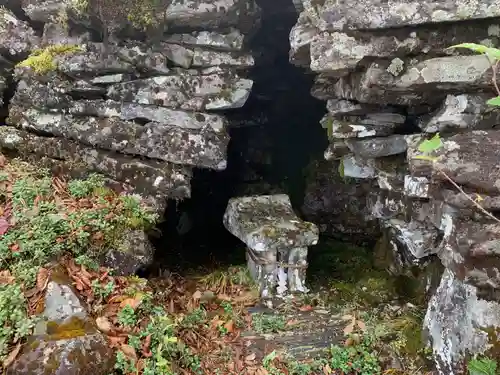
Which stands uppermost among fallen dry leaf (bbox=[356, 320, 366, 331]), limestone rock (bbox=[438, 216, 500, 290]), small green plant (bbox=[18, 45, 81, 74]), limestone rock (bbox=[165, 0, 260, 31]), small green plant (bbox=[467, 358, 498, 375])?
limestone rock (bbox=[165, 0, 260, 31])

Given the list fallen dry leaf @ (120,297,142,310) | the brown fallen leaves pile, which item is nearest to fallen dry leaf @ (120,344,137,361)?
the brown fallen leaves pile

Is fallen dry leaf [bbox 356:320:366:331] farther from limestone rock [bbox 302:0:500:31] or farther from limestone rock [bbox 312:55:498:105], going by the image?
limestone rock [bbox 302:0:500:31]

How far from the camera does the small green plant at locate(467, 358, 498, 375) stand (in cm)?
452

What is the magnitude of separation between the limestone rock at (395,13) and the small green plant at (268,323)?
13.4 feet

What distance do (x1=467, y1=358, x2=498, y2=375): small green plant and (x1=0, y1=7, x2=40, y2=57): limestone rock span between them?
7949 millimetres

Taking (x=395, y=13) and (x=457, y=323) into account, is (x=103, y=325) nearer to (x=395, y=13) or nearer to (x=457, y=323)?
(x=457, y=323)

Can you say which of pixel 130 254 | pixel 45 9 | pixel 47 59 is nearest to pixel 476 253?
pixel 130 254

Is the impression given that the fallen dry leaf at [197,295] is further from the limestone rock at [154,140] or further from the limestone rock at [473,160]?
the limestone rock at [473,160]

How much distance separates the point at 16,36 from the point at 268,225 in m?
5.42

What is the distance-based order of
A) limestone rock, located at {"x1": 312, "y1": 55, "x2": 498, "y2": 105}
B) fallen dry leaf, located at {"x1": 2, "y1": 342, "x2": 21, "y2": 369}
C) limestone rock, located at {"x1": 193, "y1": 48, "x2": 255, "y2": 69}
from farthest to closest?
limestone rock, located at {"x1": 193, "y1": 48, "x2": 255, "y2": 69}
limestone rock, located at {"x1": 312, "y1": 55, "x2": 498, "y2": 105}
fallen dry leaf, located at {"x1": 2, "y1": 342, "x2": 21, "y2": 369}

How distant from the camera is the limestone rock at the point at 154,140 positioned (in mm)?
7324

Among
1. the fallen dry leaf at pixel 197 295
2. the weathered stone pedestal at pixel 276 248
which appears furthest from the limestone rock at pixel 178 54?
the fallen dry leaf at pixel 197 295

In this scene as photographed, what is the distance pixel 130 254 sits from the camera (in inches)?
253

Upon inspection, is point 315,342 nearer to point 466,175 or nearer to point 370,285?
point 370,285
